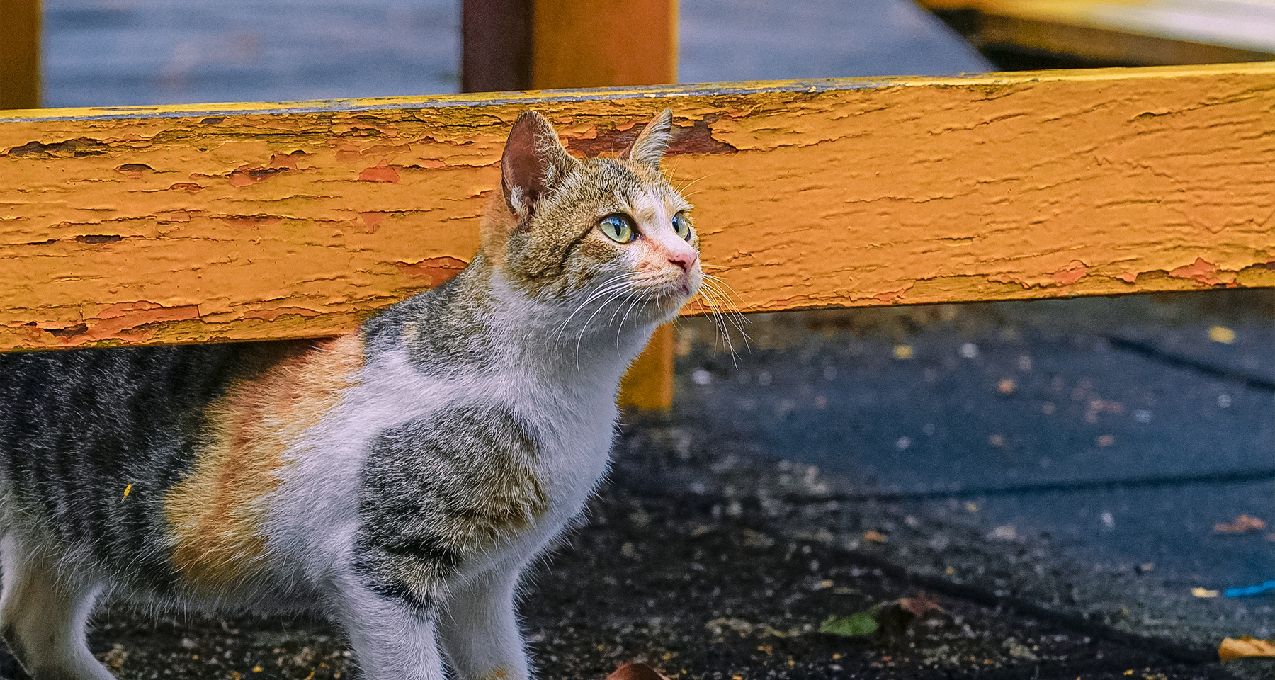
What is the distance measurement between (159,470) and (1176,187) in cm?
159

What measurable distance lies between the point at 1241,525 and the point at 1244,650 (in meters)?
0.82

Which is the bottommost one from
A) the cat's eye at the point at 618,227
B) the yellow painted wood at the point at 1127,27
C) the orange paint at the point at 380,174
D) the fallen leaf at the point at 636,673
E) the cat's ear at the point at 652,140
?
the fallen leaf at the point at 636,673

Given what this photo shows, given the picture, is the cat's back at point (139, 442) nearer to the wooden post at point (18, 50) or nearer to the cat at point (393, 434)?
the cat at point (393, 434)

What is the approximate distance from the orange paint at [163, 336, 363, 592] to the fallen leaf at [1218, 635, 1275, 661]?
1.67 meters

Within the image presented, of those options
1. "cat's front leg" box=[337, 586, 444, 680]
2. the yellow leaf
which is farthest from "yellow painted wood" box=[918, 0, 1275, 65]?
"cat's front leg" box=[337, 586, 444, 680]

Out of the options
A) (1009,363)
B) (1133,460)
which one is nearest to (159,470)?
(1133,460)

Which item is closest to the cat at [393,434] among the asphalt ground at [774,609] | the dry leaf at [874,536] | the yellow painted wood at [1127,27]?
the asphalt ground at [774,609]

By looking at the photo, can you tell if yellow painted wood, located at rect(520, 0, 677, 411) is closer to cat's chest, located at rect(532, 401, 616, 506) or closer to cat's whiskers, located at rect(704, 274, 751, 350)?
cat's whiskers, located at rect(704, 274, 751, 350)

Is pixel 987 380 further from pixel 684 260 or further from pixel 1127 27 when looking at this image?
pixel 684 260

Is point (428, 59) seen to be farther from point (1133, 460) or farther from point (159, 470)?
point (159, 470)

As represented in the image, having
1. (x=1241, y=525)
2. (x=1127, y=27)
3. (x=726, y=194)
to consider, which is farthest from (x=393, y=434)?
(x=1127, y=27)

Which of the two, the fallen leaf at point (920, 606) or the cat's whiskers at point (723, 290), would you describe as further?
the fallen leaf at point (920, 606)

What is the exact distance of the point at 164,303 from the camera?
6.72 ft

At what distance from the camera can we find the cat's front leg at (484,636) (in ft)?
7.27
